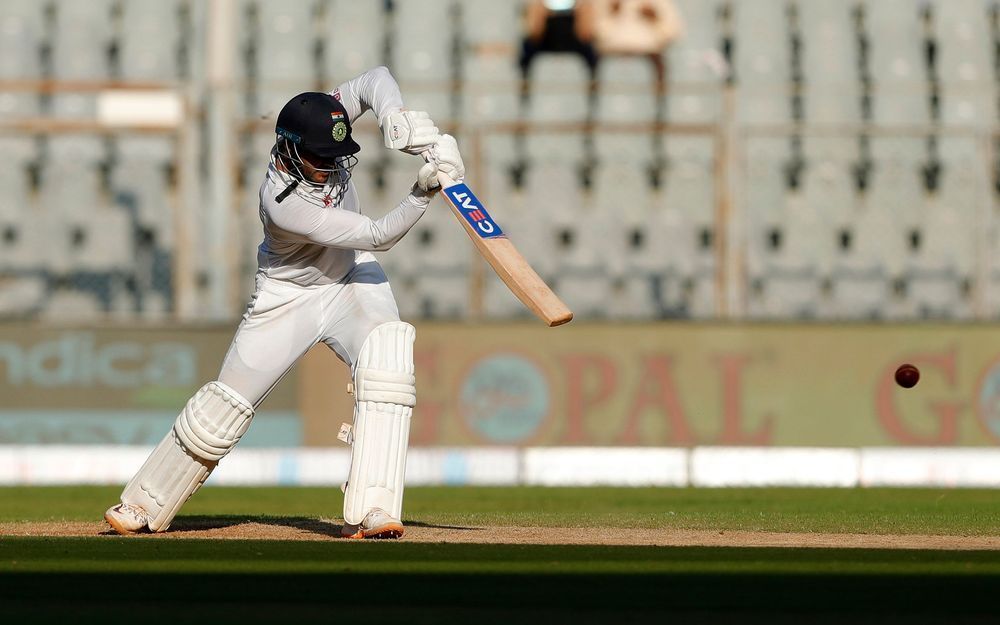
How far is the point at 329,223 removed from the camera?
7.02m

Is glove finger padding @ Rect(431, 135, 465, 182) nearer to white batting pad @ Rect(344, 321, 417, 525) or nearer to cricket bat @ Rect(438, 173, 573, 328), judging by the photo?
cricket bat @ Rect(438, 173, 573, 328)

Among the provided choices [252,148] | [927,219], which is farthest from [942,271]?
[252,148]

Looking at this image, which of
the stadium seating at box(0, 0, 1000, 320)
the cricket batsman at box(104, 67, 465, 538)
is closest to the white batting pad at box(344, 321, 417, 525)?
the cricket batsman at box(104, 67, 465, 538)

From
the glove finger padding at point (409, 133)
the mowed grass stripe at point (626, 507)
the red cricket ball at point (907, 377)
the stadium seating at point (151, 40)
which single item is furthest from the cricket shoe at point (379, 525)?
the stadium seating at point (151, 40)

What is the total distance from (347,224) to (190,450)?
3.97ft

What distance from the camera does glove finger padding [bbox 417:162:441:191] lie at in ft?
22.8

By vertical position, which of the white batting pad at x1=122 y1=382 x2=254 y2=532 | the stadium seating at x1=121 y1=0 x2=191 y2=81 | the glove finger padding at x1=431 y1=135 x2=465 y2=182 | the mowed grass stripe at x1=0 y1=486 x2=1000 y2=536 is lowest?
the mowed grass stripe at x1=0 y1=486 x2=1000 y2=536

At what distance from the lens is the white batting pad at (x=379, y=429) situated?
23.3ft

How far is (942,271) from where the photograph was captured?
15227mm

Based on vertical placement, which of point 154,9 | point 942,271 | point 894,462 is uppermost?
point 154,9

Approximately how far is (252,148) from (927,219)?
6135 mm
